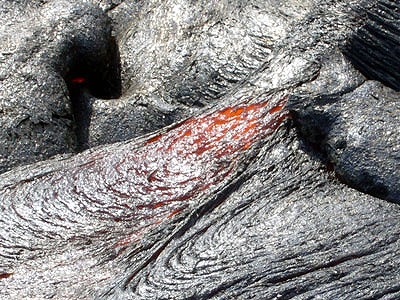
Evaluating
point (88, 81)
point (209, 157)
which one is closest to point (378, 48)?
point (209, 157)

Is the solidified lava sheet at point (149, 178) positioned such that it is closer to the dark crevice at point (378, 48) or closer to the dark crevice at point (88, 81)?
the dark crevice at point (378, 48)

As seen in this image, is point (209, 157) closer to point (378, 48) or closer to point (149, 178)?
point (149, 178)

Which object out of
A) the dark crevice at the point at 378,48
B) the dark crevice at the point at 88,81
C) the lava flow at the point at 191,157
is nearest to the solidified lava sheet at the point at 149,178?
the lava flow at the point at 191,157

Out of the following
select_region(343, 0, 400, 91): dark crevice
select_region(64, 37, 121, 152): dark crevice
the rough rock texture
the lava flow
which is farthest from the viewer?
select_region(64, 37, 121, 152): dark crevice

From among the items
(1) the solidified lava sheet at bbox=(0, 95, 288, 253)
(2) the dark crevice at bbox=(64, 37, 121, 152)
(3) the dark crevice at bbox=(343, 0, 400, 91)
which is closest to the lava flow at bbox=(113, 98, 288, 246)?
(1) the solidified lava sheet at bbox=(0, 95, 288, 253)

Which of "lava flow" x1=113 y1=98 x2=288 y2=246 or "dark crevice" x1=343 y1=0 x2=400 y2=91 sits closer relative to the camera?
"lava flow" x1=113 y1=98 x2=288 y2=246

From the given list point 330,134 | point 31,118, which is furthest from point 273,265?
point 31,118

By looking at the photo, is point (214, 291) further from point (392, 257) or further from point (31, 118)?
point (31, 118)

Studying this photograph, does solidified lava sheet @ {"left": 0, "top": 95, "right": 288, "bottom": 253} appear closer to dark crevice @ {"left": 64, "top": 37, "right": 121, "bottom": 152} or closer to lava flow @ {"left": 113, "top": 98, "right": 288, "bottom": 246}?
lava flow @ {"left": 113, "top": 98, "right": 288, "bottom": 246}
